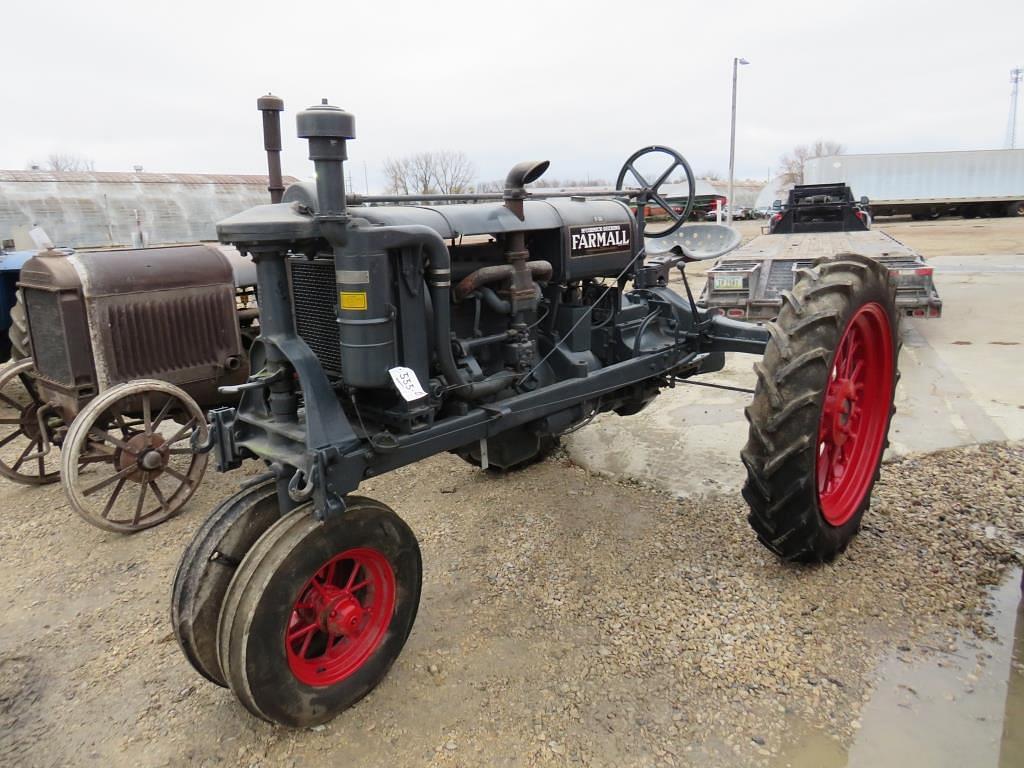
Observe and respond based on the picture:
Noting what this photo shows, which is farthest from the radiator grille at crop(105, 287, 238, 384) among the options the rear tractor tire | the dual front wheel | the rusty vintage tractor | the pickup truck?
the pickup truck

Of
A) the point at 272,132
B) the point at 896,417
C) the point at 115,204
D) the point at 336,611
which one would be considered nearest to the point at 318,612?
the point at 336,611

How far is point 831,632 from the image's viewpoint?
9.09 feet

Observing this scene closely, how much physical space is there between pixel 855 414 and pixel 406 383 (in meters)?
2.23

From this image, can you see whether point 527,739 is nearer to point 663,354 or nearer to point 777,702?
point 777,702

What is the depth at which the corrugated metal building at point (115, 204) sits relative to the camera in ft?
53.2

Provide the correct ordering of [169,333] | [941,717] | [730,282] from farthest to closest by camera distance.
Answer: [730,282] < [169,333] < [941,717]

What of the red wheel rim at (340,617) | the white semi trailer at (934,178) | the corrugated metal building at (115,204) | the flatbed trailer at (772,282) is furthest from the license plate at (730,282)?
the white semi trailer at (934,178)

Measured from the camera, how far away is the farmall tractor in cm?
226

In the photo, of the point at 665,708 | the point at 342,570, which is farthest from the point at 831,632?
the point at 342,570

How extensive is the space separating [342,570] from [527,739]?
2.69ft

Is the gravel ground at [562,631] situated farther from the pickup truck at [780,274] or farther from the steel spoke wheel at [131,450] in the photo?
the pickup truck at [780,274]

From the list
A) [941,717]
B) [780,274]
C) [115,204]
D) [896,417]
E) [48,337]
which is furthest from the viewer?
[115,204]

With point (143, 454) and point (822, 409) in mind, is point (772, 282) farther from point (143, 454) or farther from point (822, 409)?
point (143, 454)

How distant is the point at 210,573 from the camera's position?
7.72 feet
